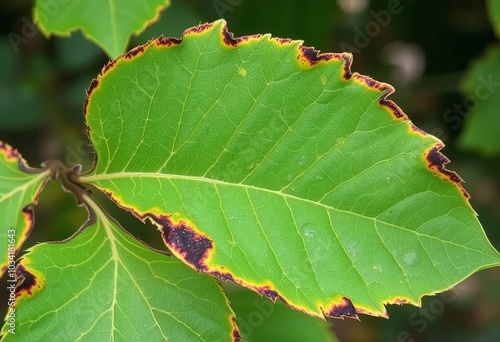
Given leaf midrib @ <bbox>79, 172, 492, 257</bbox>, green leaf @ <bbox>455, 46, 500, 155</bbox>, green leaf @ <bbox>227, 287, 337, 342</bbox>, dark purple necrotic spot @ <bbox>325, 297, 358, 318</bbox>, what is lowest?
green leaf @ <bbox>227, 287, 337, 342</bbox>

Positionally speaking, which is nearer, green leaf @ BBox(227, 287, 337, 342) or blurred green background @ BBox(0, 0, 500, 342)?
green leaf @ BBox(227, 287, 337, 342)

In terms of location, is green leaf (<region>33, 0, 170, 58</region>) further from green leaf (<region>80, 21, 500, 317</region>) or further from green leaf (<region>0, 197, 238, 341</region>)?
green leaf (<region>0, 197, 238, 341</region>)

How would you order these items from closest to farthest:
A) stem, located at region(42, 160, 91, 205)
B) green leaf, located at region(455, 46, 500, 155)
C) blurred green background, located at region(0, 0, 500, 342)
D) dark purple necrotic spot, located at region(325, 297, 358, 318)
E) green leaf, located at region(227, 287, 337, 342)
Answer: dark purple necrotic spot, located at region(325, 297, 358, 318) → stem, located at region(42, 160, 91, 205) → green leaf, located at region(227, 287, 337, 342) → green leaf, located at region(455, 46, 500, 155) → blurred green background, located at region(0, 0, 500, 342)

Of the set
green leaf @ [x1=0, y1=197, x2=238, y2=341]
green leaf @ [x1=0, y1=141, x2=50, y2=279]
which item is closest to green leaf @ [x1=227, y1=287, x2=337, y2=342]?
green leaf @ [x1=0, y1=197, x2=238, y2=341]

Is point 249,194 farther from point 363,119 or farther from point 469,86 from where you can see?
point 469,86

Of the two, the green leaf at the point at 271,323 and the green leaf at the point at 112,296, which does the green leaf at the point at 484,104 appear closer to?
the green leaf at the point at 271,323

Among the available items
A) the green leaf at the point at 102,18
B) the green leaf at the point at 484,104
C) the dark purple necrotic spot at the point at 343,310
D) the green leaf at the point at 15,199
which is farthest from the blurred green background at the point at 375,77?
the dark purple necrotic spot at the point at 343,310
